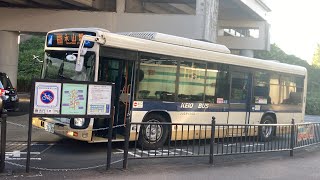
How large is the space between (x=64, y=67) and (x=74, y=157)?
2175 millimetres

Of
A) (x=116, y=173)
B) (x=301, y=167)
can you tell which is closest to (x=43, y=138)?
(x=116, y=173)

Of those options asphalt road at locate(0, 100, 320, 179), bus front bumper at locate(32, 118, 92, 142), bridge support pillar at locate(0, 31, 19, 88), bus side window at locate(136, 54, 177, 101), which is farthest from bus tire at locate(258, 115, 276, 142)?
bridge support pillar at locate(0, 31, 19, 88)

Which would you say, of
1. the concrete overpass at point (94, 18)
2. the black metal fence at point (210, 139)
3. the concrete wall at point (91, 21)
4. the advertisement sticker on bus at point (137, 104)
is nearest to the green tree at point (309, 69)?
the concrete overpass at point (94, 18)

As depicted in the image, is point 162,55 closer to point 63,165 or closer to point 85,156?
point 85,156

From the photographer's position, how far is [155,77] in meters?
11.1

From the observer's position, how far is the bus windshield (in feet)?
32.1

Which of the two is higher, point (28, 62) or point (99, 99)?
point (28, 62)

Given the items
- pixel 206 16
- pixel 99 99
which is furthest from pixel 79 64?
pixel 206 16

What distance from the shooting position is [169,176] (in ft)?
27.1

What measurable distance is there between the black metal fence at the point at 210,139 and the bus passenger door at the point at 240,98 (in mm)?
1337

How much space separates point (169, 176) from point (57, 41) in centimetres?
441

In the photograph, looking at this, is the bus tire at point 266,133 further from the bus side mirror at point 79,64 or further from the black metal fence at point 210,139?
the bus side mirror at point 79,64

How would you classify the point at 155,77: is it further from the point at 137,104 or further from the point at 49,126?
the point at 49,126

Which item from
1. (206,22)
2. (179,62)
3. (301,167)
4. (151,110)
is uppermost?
(206,22)
